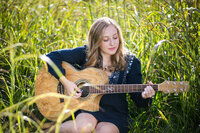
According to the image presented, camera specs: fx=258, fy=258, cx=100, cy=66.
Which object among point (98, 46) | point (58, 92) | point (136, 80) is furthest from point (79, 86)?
point (136, 80)

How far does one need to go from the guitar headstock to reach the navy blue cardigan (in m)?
0.28

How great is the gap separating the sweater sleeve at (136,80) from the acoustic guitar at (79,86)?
0.64 feet

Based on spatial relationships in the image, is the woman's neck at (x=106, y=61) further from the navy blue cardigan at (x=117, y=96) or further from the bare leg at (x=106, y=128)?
the bare leg at (x=106, y=128)

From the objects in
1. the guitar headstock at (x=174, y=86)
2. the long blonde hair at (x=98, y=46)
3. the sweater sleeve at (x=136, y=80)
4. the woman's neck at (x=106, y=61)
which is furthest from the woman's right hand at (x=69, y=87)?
the guitar headstock at (x=174, y=86)

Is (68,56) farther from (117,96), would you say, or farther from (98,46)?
(117,96)

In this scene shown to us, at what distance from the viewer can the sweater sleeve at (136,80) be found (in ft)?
9.19

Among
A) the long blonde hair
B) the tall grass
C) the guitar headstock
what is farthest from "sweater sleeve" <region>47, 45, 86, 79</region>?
the guitar headstock

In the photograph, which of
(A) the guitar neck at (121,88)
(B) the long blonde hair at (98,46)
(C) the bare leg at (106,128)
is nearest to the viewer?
(C) the bare leg at (106,128)

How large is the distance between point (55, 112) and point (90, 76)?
21.8 inches

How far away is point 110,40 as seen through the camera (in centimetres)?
284

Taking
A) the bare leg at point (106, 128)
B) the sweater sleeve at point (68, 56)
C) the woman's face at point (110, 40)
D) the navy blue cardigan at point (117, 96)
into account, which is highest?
the woman's face at point (110, 40)

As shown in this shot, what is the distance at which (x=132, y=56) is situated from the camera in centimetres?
301

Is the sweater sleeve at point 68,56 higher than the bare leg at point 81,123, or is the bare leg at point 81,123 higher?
the sweater sleeve at point 68,56

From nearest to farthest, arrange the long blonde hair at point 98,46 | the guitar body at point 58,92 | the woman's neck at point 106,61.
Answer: the guitar body at point 58,92
the long blonde hair at point 98,46
the woman's neck at point 106,61
